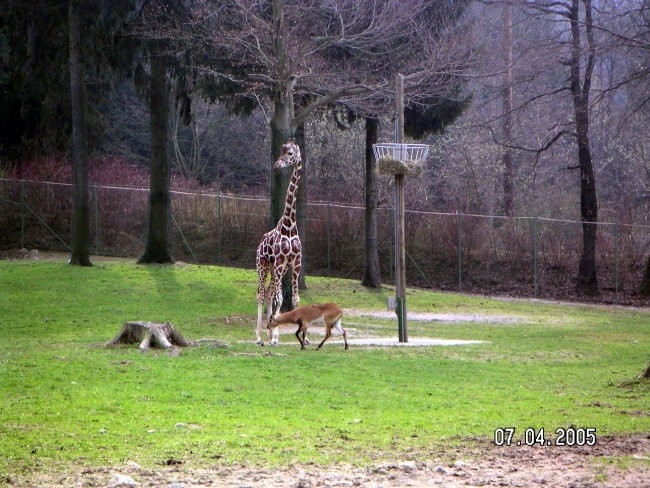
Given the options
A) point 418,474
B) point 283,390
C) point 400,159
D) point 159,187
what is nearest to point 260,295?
point 400,159

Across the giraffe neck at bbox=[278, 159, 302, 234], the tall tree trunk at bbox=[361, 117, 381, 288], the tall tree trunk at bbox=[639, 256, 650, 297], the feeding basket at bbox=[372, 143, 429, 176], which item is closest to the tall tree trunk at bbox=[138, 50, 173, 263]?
the tall tree trunk at bbox=[361, 117, 381, 288]

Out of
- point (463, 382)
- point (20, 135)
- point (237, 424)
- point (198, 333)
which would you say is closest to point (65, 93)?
point (20, 135)

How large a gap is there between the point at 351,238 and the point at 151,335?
21482mm

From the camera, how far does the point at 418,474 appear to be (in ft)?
26.6

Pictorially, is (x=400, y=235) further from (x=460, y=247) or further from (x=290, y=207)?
(x=460, y=247)

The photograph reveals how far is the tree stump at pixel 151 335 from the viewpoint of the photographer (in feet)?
52.5

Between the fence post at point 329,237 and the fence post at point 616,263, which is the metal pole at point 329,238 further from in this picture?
the fence post at point 616,263

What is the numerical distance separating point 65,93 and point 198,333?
17.1 meters

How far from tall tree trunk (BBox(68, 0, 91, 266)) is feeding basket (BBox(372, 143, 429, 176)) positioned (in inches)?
543

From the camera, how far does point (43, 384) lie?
12.3 m

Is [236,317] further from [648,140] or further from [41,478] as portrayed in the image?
[648,140]

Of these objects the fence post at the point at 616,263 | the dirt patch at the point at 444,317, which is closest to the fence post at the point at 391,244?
the fence post at the point at 616,263

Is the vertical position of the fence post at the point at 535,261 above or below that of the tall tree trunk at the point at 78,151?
below

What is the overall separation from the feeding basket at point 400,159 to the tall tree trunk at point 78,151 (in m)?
13.8
